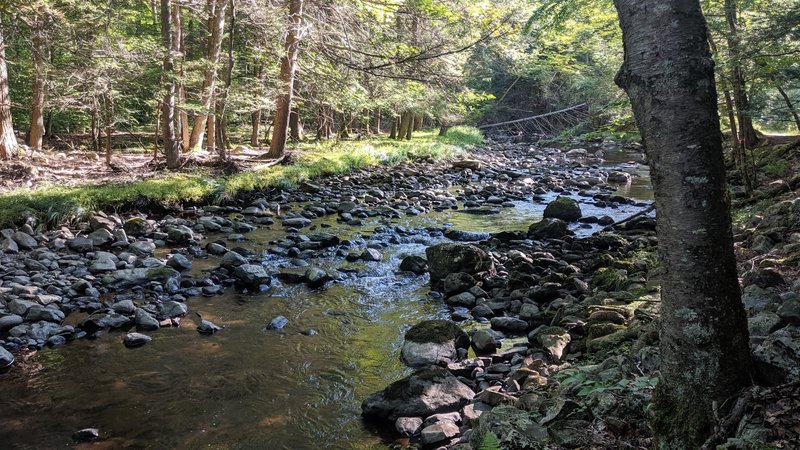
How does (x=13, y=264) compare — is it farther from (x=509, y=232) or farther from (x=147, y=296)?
(x=509, y=232)

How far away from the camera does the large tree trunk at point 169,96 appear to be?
1332 cm

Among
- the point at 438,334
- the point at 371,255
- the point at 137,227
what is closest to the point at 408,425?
the point at 438,334

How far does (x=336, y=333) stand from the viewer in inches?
256

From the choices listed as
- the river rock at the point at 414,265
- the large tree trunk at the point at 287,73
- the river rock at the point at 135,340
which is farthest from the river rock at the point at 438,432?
the large tree trunk at the point at 287,73

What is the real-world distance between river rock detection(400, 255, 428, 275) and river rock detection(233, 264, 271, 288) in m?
2.32

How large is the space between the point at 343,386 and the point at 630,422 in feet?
9.95

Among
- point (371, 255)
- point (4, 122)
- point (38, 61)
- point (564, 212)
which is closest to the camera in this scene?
point (371, 255)

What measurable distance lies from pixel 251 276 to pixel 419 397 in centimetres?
424

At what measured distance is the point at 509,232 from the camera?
11.4 metres

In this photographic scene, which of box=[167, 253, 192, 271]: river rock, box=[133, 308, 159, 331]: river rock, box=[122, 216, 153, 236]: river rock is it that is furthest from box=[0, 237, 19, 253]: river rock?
box=[133, 308, 159, 331]: river rock

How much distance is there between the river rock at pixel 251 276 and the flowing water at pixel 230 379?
275 millimetres

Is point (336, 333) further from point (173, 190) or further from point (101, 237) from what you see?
point (173, 190)

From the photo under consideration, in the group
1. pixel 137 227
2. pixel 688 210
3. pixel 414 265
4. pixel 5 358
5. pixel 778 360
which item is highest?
pixel 688 210

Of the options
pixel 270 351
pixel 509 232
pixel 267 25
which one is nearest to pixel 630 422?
pixel 270 351
